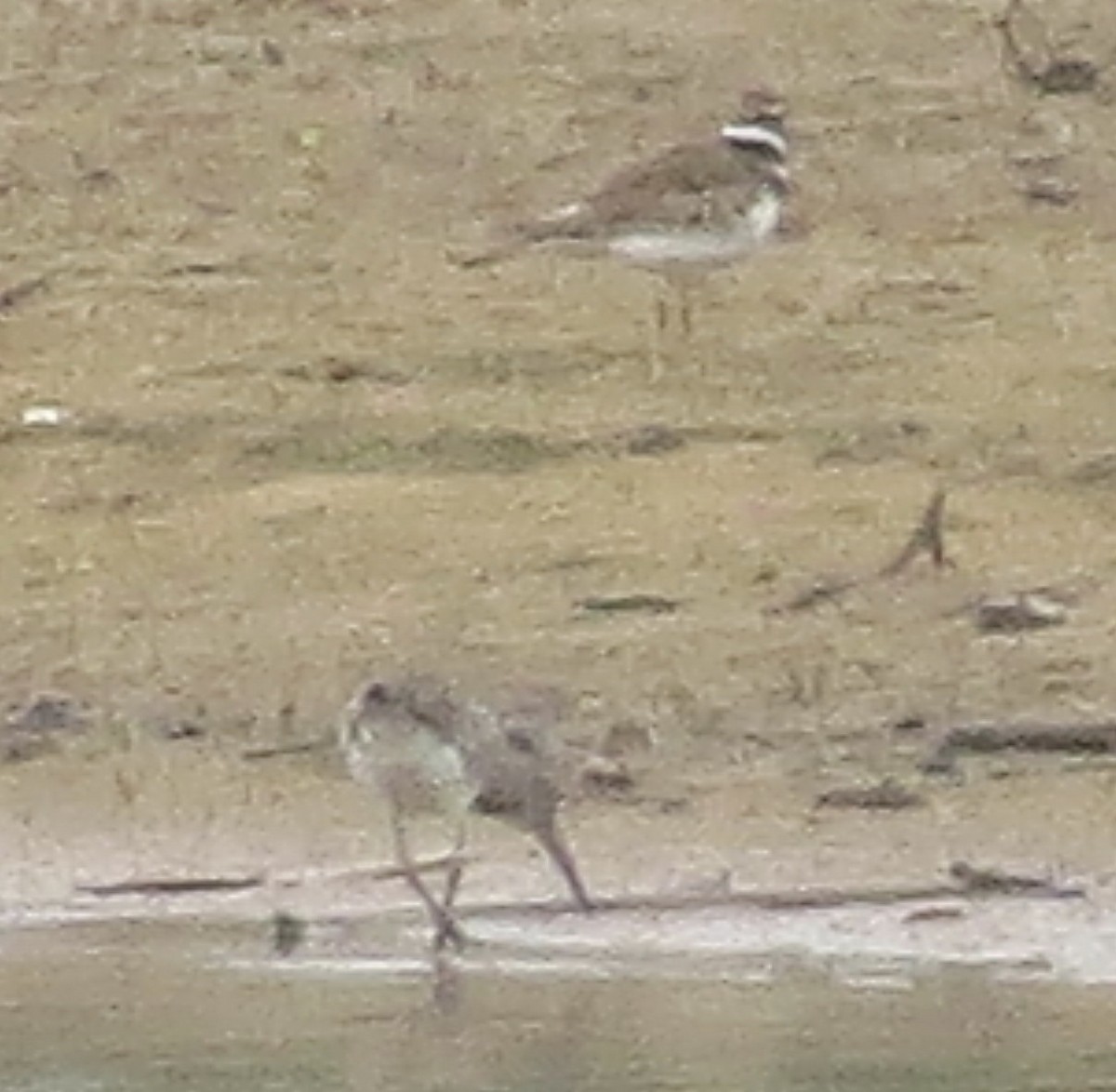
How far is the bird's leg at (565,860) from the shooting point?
954 centimetres

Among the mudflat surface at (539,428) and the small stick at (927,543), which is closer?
the mudflat surface at (539,428)

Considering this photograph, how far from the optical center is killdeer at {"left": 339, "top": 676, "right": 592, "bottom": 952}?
9719 millimetres

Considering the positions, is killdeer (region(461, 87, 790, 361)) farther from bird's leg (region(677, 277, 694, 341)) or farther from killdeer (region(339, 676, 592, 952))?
killdeer (region(339, 676, 592, 952))

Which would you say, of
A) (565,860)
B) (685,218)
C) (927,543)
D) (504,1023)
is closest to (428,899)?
(565,860)

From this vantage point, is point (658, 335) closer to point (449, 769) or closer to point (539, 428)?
point (539, 428)

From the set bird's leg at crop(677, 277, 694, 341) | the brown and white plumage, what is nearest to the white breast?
bird's leg at crop(677, 277, 694, 341)

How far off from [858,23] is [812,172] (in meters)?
0.32

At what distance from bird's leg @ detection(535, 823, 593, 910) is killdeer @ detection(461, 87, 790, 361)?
1.60 meters

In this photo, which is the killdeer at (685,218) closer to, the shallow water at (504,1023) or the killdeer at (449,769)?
the killdeer at (449,769)

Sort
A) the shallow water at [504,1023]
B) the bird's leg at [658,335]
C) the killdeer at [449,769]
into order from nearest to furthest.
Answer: the shallow water at [504,1023]
the killdeer at [449,769]
the bird's leg at [658,335]

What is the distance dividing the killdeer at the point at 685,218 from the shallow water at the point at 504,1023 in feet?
7.18

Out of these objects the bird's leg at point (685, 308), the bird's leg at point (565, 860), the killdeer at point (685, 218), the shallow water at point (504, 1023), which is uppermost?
the shallow water at point (504, 1023)

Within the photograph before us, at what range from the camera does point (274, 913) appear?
9531mm

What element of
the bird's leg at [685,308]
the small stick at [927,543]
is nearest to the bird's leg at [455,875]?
the small stick at [927,543]
